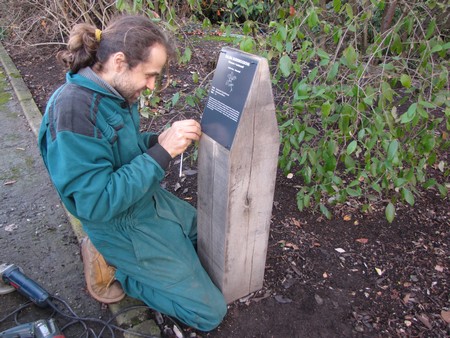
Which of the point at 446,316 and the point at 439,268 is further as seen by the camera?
the point at 439,268

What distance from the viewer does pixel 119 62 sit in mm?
1687

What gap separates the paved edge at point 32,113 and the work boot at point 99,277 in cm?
6

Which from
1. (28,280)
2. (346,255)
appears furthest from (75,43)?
(346,255)

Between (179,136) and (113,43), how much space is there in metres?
0.48

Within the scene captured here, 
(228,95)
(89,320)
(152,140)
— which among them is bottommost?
(89,320)

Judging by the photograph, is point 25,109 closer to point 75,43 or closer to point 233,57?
point 75,43

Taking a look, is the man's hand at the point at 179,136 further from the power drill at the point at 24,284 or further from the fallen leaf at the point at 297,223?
the fallen leaf at the point at 297,223

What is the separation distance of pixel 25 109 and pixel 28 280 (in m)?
3.10

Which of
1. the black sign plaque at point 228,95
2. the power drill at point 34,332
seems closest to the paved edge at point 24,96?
the power drill at point 34,332

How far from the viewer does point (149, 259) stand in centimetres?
197

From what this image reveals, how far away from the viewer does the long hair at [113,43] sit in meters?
1.67

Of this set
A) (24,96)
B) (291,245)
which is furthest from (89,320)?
(24,96)

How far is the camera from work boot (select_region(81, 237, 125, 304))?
2158 mm

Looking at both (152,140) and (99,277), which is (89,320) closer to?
(99,277)
